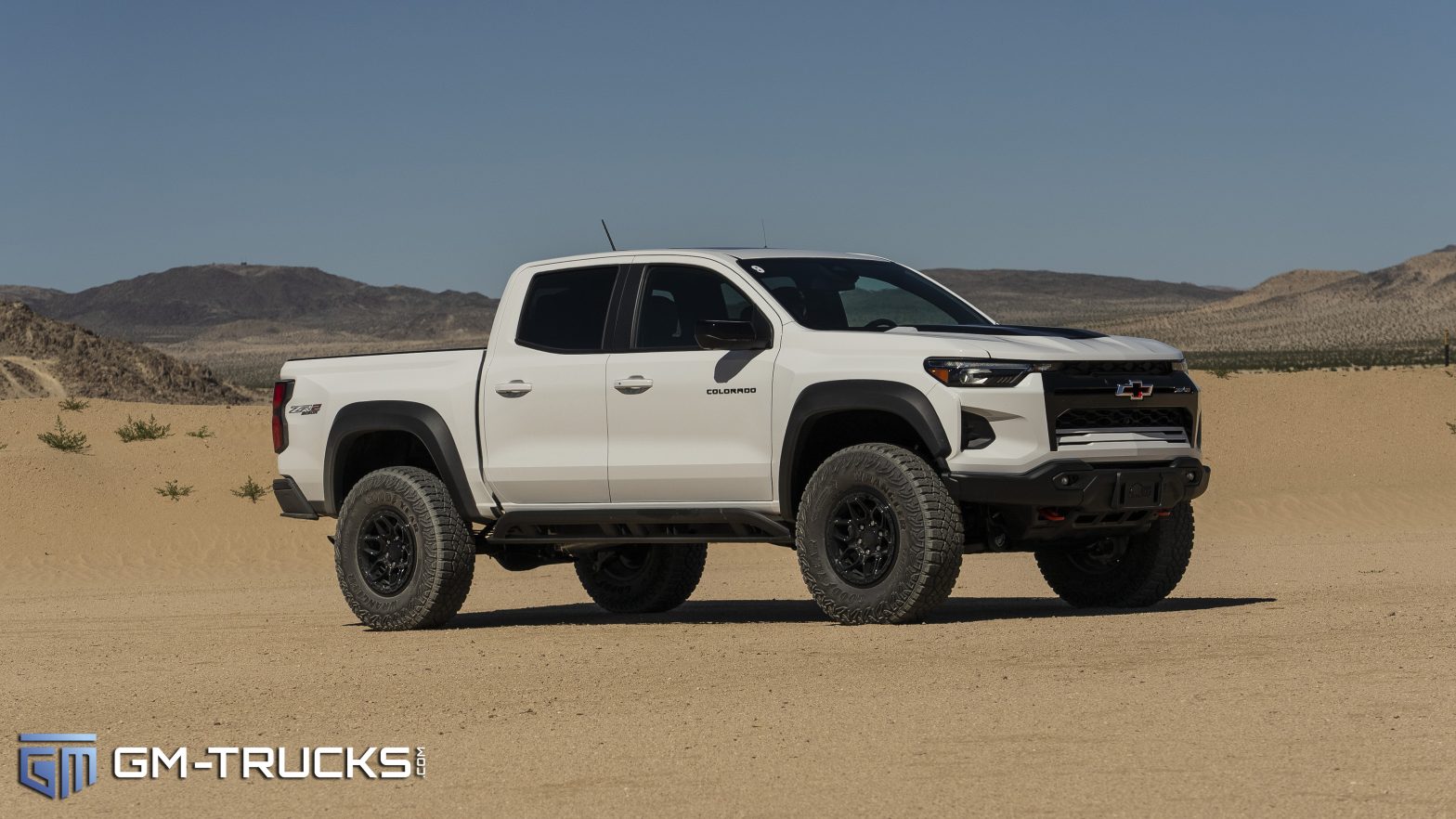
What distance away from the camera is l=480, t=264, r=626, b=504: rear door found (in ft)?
37.7

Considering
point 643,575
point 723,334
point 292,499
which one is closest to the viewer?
point 723,334

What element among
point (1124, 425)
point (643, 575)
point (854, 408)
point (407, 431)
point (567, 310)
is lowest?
point (643, 575)

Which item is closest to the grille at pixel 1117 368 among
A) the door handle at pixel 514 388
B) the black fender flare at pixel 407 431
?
the door handle at pixel 514 388

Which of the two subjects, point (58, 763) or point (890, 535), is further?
point (890, 535)

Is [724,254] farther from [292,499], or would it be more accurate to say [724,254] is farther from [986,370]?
[292,499]

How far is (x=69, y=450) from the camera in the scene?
26875 millimetres

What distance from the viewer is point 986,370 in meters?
10.1

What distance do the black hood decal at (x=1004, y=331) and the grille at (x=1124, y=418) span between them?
486mm

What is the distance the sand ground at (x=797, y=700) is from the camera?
6.59 m

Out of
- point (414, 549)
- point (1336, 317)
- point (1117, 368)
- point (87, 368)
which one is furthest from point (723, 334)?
point (1336, 317)

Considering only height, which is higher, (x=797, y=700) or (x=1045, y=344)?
(x=1045, y=344)

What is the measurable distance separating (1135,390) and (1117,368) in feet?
0.51

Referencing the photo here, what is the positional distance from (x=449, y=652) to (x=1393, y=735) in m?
5.42

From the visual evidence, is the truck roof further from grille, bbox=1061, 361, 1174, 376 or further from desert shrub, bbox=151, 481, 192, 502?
desert shrub, bbox=151, 481, 192, 502
